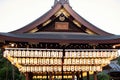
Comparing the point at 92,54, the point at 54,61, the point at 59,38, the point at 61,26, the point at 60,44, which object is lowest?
the point at 54,61

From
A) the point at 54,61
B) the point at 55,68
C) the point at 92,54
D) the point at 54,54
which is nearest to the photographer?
the point at 54,54

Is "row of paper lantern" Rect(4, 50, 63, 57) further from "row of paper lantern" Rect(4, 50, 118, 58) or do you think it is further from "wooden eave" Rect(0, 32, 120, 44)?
"wooden eave" Rect(0, 32, 120, 44)

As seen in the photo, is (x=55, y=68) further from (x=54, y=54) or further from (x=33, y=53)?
(x=33, y=53)

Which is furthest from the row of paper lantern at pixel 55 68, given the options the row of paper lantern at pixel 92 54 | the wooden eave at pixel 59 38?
the wooden eave at pixel 59 38

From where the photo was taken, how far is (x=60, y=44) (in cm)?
1306

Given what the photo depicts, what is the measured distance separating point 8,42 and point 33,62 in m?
1.80

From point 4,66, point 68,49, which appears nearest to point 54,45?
point 68,49

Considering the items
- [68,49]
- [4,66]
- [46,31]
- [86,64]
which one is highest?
[46,31]

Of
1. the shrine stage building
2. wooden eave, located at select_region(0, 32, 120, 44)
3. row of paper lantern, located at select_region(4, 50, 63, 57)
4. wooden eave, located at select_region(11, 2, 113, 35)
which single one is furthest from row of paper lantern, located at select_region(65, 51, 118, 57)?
wooden eave, located at select_region(11, 2, 113, 35)

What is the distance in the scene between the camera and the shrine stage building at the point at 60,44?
13.1 meters

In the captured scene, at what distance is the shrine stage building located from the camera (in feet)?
42.9

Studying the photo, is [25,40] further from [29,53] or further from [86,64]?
[86,64]

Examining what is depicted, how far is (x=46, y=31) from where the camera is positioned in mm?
14461

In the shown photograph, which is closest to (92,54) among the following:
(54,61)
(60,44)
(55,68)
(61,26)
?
(60,44)
